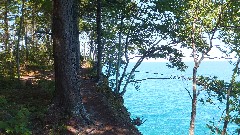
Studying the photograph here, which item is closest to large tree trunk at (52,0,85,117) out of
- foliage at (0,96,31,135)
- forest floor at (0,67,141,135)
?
forest floor at (0,67,141,135)

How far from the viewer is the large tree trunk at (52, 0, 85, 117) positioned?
9258mm

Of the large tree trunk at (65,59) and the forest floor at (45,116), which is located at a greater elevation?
the large tree trunk at (65,59)

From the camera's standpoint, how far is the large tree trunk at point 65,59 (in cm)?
926

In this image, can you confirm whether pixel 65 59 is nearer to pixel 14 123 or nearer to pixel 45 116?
pixel 45 116

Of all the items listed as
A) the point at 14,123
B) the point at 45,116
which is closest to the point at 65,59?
the point at 45,116

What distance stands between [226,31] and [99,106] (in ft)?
32.2

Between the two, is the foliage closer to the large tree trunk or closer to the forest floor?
the forest floor

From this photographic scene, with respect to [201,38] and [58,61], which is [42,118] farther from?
[201,38]

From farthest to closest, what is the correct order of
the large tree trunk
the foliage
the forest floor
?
the large tree trunk → the forest floor → the foliage

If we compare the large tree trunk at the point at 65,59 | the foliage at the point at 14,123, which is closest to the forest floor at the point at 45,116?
the foliage at the point at 14,123

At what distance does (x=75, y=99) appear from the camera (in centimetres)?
975

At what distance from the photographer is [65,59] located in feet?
30.7

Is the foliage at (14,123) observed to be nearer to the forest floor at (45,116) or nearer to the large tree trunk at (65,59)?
the forest floor at (45,116)

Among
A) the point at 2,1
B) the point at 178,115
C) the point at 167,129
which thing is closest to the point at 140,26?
the point at 2,1
